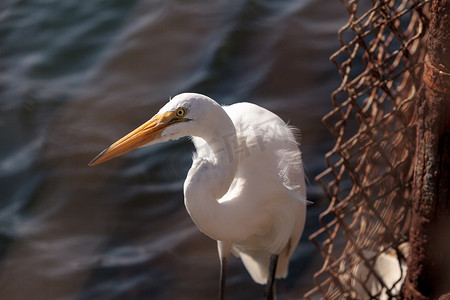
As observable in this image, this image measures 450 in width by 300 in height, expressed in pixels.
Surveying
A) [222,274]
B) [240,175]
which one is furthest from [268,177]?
[222,274]

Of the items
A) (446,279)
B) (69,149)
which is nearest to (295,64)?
(69,149)

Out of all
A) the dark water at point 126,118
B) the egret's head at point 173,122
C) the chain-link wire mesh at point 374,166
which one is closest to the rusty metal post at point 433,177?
the chain-link wire mesh at point 374,166

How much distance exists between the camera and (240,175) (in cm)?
230

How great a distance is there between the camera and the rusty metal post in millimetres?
1545

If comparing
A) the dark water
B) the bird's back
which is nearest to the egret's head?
the bird's back

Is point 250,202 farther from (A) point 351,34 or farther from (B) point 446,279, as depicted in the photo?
(A) point 351,34

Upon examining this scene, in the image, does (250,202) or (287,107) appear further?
(287,107)

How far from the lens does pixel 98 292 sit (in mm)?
2959

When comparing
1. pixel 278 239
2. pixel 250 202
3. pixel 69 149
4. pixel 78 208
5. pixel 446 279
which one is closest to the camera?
pixel 446 279

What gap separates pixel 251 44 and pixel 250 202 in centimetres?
225

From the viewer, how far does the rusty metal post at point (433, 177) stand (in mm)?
1545

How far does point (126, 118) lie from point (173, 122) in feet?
6.90

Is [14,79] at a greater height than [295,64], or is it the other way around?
[295,64]

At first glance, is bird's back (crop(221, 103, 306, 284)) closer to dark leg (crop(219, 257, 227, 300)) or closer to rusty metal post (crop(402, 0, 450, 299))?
dark leg (crop(219, 257, 227, 300))
